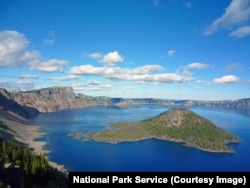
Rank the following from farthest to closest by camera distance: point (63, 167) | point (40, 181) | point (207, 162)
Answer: point (207, 162)
point (63, 167)
point (40, 181)

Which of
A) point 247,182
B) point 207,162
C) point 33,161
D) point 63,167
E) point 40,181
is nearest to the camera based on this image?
point 247,182

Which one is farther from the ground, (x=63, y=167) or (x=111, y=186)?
(x=111, y=186)

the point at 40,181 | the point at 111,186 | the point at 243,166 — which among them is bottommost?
the point at 243,166

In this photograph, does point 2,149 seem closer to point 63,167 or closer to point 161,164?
point 63,167

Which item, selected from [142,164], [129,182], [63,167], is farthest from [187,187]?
[142,164]

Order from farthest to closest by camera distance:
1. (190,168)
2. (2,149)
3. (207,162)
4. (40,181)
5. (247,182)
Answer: (207,162), (190,168), (2,149), (40,181), (247,182)

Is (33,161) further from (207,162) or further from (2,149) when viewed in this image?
(207,162)

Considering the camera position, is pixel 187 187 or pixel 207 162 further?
pixel 207 162

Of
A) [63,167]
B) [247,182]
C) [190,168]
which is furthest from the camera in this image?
[190,168]

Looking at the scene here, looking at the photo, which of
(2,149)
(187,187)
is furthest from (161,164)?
(187,187)
